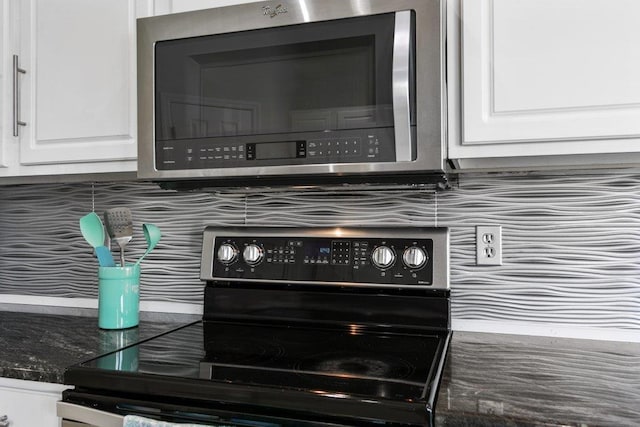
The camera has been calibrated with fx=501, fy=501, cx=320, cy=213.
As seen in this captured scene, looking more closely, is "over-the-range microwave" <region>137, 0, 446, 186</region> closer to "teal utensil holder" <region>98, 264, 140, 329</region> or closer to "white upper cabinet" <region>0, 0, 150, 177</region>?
"white upper cabinet" <region>0, 0, 150, 177</region>

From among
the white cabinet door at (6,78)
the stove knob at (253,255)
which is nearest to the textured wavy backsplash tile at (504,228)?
the stove knob at (253,255)

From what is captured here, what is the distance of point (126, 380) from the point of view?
0.93m

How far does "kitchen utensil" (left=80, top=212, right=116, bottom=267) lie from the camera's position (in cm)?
141

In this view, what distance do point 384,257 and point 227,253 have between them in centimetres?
46

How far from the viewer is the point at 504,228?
1319 mm

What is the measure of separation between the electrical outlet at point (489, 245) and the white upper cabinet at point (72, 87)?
0.94m

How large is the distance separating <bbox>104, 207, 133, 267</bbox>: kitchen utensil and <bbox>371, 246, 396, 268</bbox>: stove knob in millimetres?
740

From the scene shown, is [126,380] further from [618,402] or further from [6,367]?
[618,402]

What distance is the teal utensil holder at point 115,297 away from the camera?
137 centimetres

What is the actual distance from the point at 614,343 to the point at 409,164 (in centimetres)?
70

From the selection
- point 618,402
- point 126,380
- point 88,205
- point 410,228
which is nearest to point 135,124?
point 88,205

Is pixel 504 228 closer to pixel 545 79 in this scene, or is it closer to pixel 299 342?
pixel 545 79

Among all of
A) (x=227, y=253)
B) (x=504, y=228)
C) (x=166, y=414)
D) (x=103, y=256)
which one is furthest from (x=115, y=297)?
(x=504, y=228)

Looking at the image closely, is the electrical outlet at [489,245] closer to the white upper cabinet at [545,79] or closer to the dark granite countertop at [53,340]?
the white upper cabinet at [545,79]
